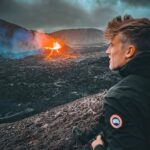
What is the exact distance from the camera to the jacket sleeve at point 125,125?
210 cm

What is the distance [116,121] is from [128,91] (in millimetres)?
214

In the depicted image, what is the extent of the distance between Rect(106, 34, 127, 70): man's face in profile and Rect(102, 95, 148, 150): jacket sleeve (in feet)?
1.38

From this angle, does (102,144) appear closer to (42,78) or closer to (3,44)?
(42,78)

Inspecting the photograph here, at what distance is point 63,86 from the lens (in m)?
15.3

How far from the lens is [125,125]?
2107 mm

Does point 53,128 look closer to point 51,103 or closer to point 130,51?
point 51,103

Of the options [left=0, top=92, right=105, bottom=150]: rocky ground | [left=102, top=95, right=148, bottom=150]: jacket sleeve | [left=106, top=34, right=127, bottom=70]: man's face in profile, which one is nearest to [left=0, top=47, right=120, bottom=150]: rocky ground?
[left=0, top=92, right=105, bottom=150]: rocky ground

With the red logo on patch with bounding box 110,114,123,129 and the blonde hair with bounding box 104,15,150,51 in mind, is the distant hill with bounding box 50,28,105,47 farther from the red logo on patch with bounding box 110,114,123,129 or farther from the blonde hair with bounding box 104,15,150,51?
the red logo on patch with bounding box 110,114,123,129

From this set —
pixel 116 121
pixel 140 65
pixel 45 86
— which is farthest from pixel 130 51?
pixel 45 86

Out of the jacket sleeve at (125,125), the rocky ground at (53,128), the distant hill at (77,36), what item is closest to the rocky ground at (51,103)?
the rocky ground at (53,128)

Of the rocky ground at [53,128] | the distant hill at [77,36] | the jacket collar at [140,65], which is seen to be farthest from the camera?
the distant hill at [77,36]

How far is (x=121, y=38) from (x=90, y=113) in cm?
761

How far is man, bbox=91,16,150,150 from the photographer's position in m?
2.11

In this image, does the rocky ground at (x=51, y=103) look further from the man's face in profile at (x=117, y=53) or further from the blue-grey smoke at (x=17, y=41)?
the blue-grey smoke at (x=17, y=41)
